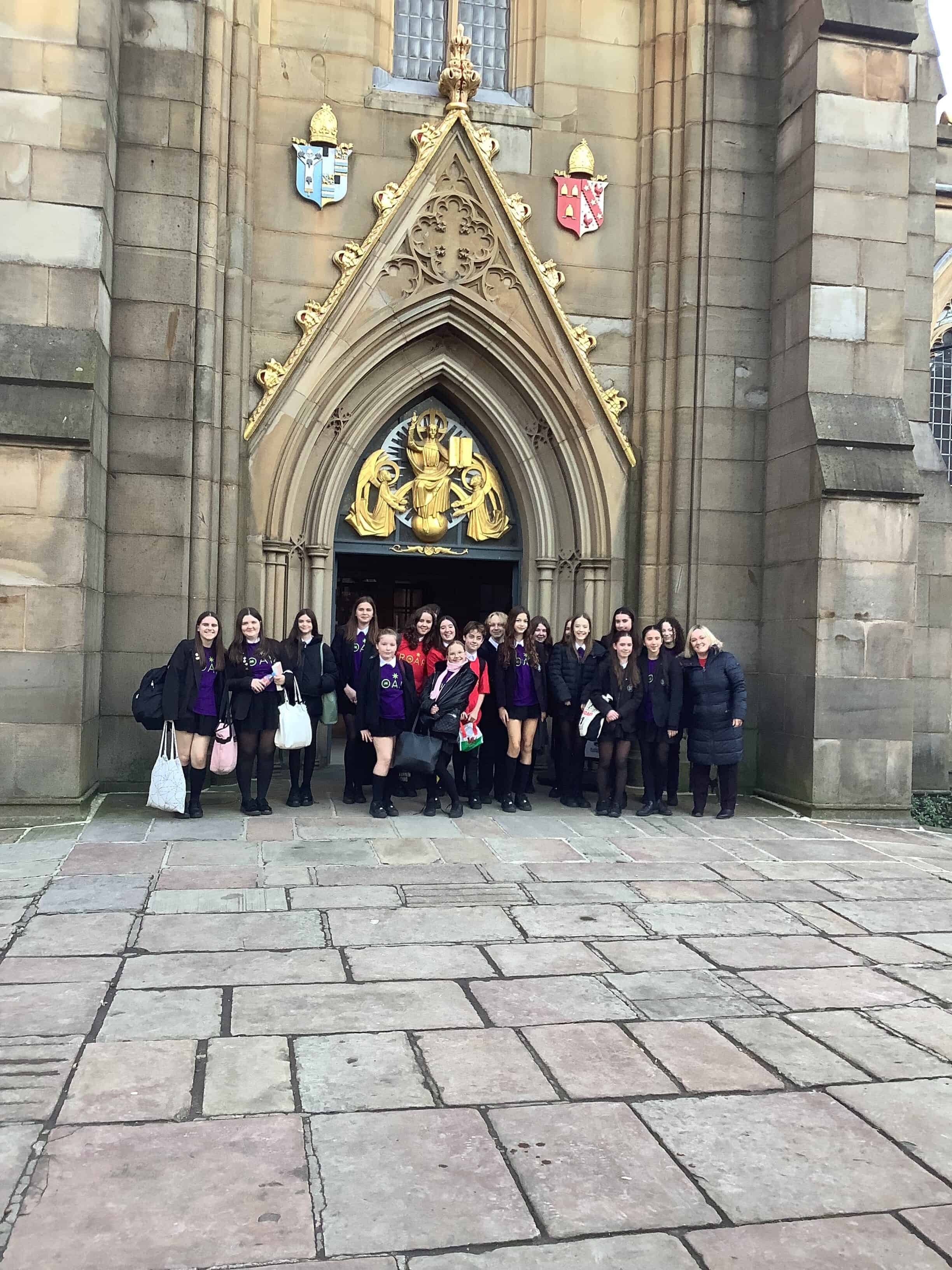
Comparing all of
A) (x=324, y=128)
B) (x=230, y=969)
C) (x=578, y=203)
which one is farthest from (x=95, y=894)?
(x=578, y=203)

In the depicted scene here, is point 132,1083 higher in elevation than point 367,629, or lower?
lower

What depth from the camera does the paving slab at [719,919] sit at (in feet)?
17.4

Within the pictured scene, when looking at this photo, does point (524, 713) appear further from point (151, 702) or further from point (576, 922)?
point (576, 922)

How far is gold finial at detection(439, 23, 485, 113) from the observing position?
30.8 feet

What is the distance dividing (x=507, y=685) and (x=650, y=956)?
3.57 metres

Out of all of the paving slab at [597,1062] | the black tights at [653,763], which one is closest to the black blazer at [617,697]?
the black tights at [653,763]

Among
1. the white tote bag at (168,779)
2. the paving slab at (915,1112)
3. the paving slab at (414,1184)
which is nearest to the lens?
the paving slab at (414,1184)

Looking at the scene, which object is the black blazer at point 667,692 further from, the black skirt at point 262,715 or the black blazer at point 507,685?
the black skirt at point 262,715

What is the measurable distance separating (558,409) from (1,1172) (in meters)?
7.89

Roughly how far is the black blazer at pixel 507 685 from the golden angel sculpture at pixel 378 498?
217cm

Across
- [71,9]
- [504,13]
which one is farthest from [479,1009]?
[504,13]

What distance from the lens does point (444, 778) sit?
7.99 metres

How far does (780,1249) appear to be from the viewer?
257cm

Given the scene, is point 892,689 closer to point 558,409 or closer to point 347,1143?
point 558,409
